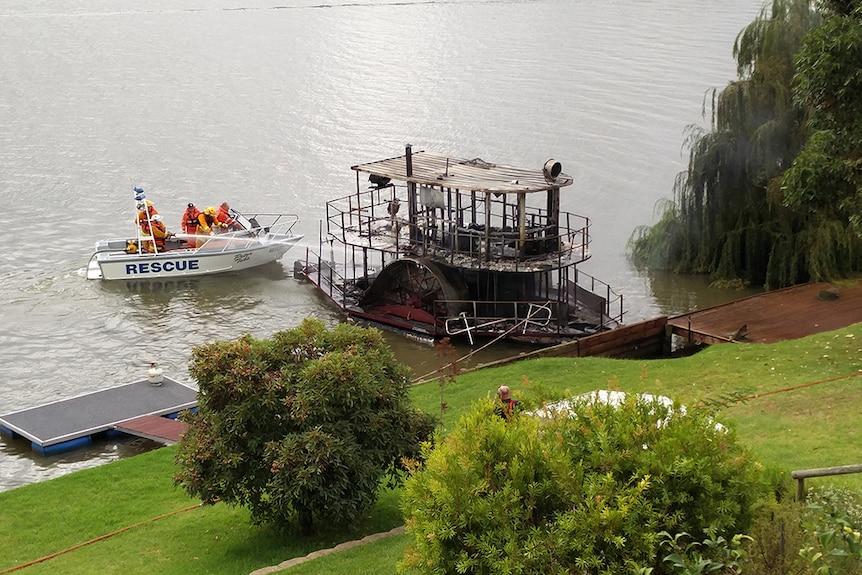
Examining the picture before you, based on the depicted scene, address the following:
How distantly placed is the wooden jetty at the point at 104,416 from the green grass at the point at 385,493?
3385mm

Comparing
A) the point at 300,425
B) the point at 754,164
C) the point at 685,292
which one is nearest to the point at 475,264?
the point at 685,292

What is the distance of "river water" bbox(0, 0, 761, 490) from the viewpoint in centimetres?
3369

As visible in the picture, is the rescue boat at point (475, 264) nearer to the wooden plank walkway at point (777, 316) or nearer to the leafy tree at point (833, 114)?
the wooden plank walkway at point (777, 316)

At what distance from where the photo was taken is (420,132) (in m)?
52.3

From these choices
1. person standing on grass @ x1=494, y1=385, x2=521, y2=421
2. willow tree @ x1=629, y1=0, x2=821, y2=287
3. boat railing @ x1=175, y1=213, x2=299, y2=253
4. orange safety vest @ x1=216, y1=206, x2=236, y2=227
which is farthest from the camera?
orange safety vest @ x1=216, y1=206, x2=236, y2=227

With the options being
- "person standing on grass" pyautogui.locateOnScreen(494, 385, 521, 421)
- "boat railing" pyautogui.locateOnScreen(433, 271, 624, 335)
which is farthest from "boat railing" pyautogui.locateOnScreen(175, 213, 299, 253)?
"person standing on grass" pyautogui.locateOnScreen(494, 385, 521, 421)

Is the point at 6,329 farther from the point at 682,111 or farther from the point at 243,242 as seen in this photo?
the point at 682,111

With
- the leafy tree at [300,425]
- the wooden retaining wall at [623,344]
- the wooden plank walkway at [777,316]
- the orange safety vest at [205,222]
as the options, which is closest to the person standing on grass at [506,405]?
the leafy tree at [300,425]

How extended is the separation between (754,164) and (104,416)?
65.1ft

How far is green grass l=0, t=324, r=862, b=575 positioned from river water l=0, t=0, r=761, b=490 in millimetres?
4531

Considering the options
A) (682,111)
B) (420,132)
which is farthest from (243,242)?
(682,111)

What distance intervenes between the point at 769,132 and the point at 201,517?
70.3 ft

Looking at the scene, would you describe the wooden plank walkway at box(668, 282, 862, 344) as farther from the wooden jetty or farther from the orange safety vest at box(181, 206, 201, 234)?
the orange safety vest at box(181, 206, 201, 234)

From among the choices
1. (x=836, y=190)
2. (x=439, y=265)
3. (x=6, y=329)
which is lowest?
(x=6, y=329)
